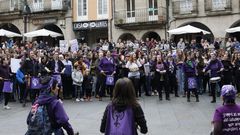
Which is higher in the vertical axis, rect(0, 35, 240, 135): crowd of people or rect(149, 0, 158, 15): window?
rect(149, 0, 158, 15): window

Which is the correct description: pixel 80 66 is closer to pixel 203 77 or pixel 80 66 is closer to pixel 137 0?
pixel 203 77

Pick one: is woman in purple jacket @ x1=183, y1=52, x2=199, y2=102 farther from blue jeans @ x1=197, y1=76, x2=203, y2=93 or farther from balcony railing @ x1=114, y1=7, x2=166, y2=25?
balcony railing @ x1=114, y1=7, x2=166, y2=25

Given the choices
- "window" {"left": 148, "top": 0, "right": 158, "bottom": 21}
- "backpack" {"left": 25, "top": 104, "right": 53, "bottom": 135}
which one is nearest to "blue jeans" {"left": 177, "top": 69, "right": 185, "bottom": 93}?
"backpack" {"left": 25, "top": 104, "right": 53, "bottom": 135}

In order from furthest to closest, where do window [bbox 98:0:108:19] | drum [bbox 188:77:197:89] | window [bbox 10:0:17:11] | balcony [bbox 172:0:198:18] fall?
window [bbox 10:0:17:11]
window [bbox 98:0:108:19]
balcony [bbox 172:0:198:18]
drum [bbox 188:77:197:89]

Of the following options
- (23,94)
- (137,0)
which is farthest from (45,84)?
(137,0)

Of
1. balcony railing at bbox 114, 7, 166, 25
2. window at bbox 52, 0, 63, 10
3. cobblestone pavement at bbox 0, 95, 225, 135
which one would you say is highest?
window at bbox 52, 0, 63, 10

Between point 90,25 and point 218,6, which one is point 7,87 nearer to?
point 218,6

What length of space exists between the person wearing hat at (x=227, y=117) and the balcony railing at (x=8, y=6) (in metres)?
34.9

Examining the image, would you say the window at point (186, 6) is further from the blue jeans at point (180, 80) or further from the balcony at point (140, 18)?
→ the blue jeans at point (180, 80)

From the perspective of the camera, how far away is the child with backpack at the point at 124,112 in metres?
5.39

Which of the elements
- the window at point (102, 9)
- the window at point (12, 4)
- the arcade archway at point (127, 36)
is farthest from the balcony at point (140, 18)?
the window at point (12, 4)

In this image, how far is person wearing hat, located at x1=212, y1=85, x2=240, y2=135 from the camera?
572 centimetres

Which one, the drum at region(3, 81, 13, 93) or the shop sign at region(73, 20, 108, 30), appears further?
the shop sign at region(73, 20, 108, 30)

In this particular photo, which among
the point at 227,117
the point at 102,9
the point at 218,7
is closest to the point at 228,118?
the point at 227,117
